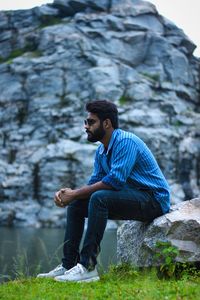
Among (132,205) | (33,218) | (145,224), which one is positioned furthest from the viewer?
(33,218)

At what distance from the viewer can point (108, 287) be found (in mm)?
6113

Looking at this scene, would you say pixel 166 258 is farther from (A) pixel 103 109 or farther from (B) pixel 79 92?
(B) pixel 79 92

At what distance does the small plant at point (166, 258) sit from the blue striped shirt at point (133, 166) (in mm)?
655

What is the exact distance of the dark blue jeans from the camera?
22.7 ft

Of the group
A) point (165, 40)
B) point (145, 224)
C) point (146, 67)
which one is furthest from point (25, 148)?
point (145, 224)

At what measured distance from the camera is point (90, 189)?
24.0ft

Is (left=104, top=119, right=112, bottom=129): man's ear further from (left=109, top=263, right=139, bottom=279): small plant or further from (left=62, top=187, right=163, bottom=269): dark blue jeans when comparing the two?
(left=109, top=263, right=139, bottom=279): small plant

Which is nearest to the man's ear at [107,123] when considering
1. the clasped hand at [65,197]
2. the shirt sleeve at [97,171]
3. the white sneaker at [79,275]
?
the shirt sleeve at [97,171]

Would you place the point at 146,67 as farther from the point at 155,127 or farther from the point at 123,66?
the point at 155,127

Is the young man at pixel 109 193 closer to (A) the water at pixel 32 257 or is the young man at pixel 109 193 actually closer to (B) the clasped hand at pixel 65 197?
(B) the clasped hand at pixel 65 197

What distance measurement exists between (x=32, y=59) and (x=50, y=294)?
275 feet

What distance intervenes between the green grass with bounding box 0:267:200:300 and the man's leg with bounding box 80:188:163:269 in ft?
1.65

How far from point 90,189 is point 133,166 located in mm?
834

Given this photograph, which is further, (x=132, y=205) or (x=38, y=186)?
(x=38, y=186)
